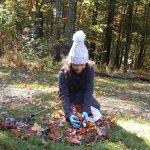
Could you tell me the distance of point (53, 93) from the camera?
1011 cm

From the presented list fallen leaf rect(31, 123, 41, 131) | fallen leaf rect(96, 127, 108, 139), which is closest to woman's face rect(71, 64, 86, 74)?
fallen leaf rect(96, 127, 108, 139)

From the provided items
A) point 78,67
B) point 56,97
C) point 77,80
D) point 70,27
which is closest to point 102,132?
point 77,80

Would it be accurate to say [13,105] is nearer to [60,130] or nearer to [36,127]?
[36,127]

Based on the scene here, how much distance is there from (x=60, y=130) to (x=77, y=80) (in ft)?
3.13

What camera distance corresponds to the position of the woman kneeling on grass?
21.6 ft

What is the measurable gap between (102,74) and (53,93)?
7296 millimetres

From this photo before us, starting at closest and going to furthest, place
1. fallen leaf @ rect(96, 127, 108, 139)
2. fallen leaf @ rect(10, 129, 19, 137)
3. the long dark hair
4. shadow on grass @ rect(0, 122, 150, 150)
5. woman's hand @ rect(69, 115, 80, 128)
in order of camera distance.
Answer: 1. shadow on grass @ rect(0, 122, 150, 150)
2. fallen leaf @ rect(10, 129, 19, 137)
3. fallen leaf @ rect(96, 127, 108, 139)
4. woman's hand @ rect(69, 115, 80, 128)
5. the long dark hair

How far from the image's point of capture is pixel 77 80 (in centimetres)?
687

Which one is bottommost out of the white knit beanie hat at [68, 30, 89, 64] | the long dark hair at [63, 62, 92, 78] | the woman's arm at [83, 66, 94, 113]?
the woman's arm at [83, 66, 94, 113]

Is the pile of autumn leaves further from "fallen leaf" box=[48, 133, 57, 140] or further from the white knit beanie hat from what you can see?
the white knit beanie hat


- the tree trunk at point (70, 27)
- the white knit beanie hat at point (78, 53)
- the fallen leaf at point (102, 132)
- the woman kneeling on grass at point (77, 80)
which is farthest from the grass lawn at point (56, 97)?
the tree trunk at point (70, 27)

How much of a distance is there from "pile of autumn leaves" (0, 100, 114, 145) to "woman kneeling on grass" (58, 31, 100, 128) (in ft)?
0.46

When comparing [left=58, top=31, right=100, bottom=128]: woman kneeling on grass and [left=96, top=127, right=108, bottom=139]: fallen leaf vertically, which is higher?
[left=58, top=31, right=100, bottom=128]: woman kneeling on grass

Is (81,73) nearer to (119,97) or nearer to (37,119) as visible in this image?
(37,119)
